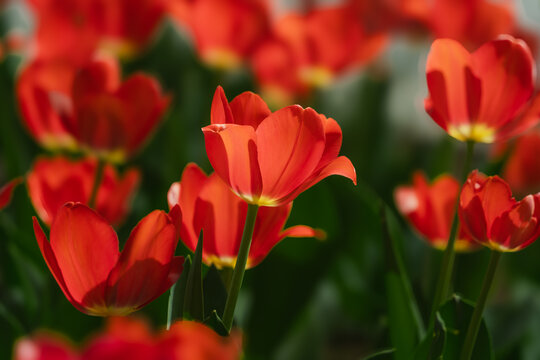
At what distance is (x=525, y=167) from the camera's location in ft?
2.28

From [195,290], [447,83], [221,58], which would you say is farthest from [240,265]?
[221,58]

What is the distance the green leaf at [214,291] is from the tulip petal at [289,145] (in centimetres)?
6

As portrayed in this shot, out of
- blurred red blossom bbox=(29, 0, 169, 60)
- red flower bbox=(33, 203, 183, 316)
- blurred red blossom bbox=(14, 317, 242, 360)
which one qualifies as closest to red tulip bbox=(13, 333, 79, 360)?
blurred red blossom bbox=(14, 317, 242, 360)

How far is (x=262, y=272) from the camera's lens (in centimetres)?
56

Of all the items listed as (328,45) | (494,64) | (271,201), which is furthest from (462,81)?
(328,45)

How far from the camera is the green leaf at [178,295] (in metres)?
0.27

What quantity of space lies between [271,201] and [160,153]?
0.55 metres

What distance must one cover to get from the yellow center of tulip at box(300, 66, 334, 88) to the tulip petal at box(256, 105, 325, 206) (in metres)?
0.49

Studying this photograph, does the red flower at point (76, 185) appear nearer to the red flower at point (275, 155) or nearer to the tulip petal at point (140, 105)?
the tulip petal at point (140, 105)

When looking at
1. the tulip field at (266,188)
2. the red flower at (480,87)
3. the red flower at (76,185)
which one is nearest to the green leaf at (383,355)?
the tulip field at (266,188)

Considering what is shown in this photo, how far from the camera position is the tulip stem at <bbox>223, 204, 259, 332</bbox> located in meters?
0.25

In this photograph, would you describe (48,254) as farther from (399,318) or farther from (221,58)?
(221,58)

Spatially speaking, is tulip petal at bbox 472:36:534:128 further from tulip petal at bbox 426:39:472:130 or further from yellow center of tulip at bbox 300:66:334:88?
yellow center of tulip at bbox 300:66:334:88

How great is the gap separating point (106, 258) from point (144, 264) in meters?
0.01
